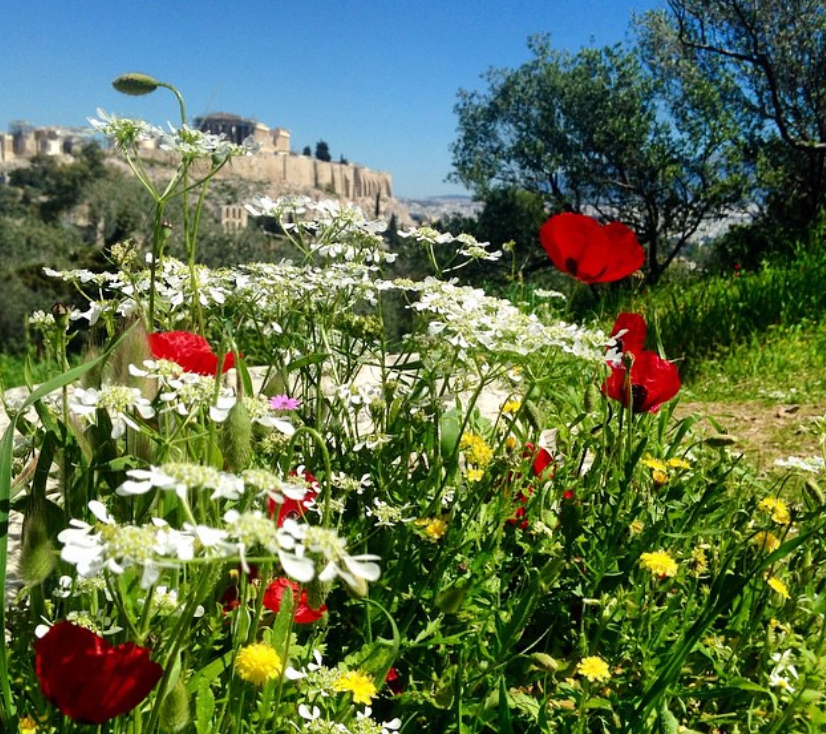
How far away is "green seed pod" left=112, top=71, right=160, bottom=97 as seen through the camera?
3.59 feet

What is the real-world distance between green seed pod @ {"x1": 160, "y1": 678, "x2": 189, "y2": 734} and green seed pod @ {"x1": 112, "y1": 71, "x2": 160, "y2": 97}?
0.77 meters

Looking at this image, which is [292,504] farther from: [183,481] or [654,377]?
[654,377]

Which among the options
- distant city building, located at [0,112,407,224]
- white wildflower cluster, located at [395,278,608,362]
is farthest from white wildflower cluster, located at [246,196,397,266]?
distant city building, located at [0,112,407,224]

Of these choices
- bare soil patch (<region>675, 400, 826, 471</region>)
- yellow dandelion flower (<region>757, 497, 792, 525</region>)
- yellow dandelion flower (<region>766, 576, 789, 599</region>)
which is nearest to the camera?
yellow dandelion flower (<region>766, 576, 789, 599</region>)

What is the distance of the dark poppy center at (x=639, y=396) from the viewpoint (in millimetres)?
1468

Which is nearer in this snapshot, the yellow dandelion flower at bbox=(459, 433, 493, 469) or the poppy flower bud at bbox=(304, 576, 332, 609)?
the poppy flower bud at bbox=(304, 576, 332, 609)

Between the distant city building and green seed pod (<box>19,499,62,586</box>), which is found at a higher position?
the distant city building

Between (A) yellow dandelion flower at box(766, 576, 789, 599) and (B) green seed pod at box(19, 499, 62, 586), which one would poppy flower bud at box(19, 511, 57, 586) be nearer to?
(B) green seed pod at box(19, 499, 62, 586)

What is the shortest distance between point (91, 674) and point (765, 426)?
299cm

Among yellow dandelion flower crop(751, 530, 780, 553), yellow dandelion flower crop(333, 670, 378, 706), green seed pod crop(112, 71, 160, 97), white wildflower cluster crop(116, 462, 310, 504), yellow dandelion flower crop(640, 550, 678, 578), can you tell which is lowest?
yellow dandelion flower crop(333, 670, 378, 706)

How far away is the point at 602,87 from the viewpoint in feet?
41.5

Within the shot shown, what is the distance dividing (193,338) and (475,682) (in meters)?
0.60

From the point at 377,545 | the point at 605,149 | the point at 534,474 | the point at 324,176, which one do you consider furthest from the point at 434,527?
the point at 324,176

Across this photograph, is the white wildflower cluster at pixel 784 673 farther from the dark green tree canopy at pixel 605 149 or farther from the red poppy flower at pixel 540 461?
the dark green tree canopy at pixel 605 149
